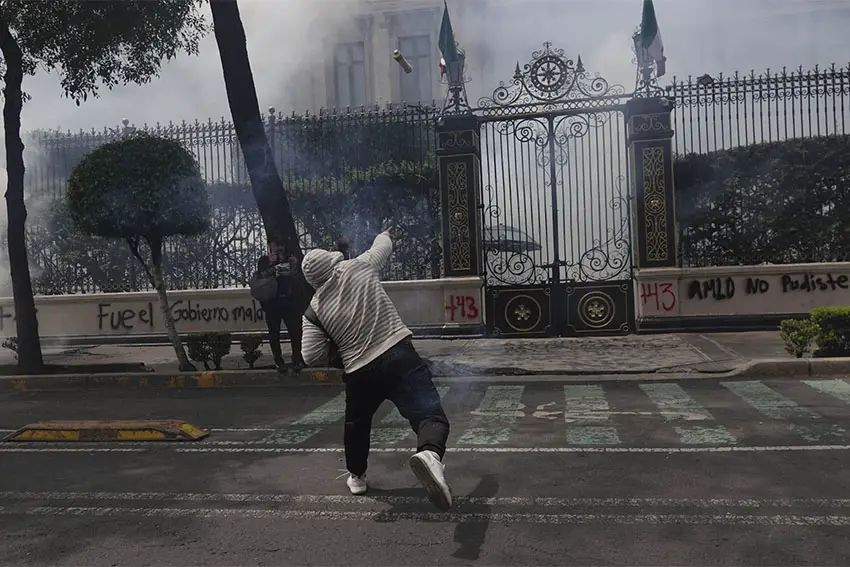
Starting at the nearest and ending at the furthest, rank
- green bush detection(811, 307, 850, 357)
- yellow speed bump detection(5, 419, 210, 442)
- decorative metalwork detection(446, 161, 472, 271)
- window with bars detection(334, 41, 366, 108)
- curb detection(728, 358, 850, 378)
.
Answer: yellow speed bump detection(5, 419, 210, 442) < curb detection(728, 358, 850, 378) < green bush detection(811, 307, 850, 357) < decorative metalwork detection(446, 161, 472, 271) < window with bars detection(334, 41, 366, 108)

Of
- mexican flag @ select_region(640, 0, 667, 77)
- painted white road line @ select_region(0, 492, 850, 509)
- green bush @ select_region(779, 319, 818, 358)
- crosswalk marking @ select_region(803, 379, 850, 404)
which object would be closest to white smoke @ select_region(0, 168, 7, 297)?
painted white road line @ select_region(0, 492, 850, 509)

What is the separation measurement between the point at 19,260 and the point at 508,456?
7.14 metres

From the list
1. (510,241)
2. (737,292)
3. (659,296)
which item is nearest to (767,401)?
(659,296)

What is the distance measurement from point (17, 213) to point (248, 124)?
10.2 feet

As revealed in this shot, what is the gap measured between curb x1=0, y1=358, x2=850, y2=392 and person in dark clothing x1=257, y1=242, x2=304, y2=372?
1.11 ft

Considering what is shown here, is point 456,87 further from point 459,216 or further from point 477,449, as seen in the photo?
point 477,449

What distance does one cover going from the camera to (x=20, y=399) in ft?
26.2

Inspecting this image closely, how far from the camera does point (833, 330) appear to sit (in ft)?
25.2

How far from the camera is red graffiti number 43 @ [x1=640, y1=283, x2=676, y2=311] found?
35.4ft

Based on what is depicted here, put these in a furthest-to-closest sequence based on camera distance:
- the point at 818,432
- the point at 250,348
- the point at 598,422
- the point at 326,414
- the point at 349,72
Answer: the point at 349,72
the point at 250,348
the point at 326,414
the point at 598,422
the point at 818,432

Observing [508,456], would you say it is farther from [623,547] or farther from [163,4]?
[163,4]

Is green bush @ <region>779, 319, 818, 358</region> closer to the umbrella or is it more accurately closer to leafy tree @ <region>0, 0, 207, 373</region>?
the umbrella

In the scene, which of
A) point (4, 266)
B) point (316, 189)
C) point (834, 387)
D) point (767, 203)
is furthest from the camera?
point (4, 266)

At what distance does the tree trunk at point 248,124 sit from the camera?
27.5 ft
